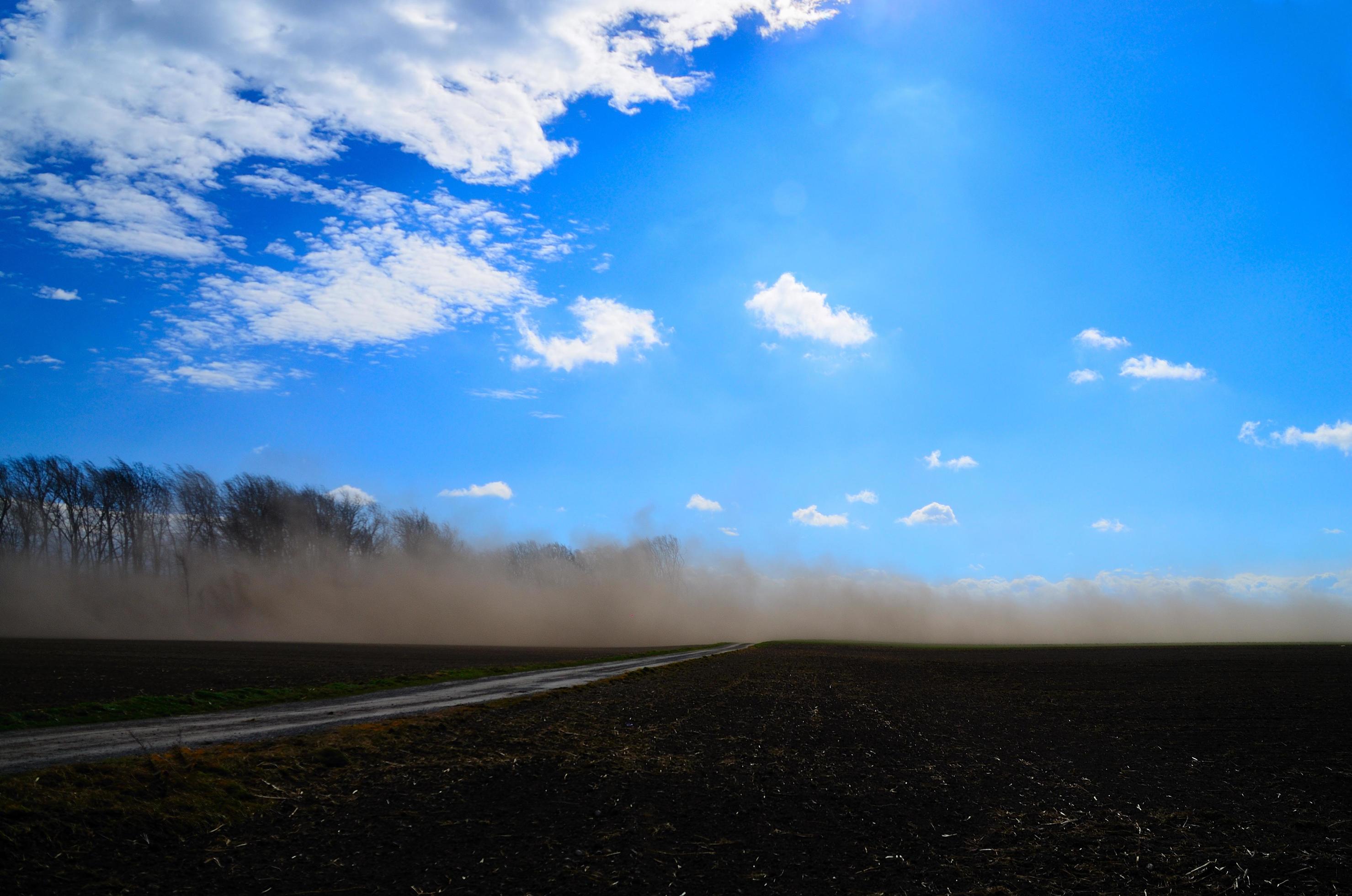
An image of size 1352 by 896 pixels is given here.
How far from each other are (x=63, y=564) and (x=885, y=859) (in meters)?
128

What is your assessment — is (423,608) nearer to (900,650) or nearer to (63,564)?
(63,564)

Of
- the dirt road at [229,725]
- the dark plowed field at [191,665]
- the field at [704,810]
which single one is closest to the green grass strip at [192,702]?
the dirt road at [229,725]

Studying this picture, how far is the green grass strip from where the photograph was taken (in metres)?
20.2

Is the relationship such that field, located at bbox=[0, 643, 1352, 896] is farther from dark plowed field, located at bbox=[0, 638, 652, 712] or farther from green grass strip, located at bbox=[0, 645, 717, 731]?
dark plowed field, located at bbox=[0, 638, 652, 712]

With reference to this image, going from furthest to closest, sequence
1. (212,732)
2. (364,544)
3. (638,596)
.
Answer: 1. (638,596)
2. (364,544)
3. (212,732)

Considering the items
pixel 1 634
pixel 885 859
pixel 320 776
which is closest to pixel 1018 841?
pixel 885 859

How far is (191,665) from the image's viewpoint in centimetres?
4181

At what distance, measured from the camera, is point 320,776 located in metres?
14.0

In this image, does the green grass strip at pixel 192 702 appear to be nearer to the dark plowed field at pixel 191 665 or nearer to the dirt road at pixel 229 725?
the dirt road at pixel 229 725

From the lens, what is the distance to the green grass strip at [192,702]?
2016 cm

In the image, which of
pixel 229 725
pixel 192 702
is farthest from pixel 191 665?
pixel 229 725

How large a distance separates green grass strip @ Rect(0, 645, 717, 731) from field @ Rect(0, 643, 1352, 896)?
8.21 m

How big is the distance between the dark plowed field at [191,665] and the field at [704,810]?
48.0ft

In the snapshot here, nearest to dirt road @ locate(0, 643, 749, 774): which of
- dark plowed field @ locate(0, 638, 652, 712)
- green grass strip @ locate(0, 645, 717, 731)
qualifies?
green grass strip @ locate(0, 645, 717, 731)
